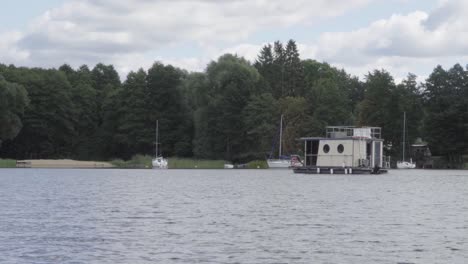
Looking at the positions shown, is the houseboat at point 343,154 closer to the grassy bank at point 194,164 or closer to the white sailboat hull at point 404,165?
the grassy bank at point 194,164

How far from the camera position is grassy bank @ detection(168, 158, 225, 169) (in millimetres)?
129875

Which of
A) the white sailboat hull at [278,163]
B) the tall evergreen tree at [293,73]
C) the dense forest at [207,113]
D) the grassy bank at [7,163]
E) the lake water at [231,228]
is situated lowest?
the lake water at [231,228]

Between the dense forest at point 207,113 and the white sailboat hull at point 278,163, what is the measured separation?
2859mm

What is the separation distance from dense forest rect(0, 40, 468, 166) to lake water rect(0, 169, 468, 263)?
7262 cm

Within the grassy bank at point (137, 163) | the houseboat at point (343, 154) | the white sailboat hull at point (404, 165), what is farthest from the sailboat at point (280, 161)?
the houseboat at point (343, 154)

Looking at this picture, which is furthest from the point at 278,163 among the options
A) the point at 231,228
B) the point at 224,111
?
the point at 231,228

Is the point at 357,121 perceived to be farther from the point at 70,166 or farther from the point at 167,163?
the point at 70,166

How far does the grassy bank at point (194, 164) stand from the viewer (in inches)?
5113

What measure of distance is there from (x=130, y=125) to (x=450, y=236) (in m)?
111

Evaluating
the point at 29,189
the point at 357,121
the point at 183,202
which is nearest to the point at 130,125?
the point at 357,121

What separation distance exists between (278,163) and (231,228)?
93081mm

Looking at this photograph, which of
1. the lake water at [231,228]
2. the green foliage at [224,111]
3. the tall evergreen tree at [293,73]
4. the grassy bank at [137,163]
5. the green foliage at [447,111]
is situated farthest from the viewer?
the tall evergreen tree at [293,73]

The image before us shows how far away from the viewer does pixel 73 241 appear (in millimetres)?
30547

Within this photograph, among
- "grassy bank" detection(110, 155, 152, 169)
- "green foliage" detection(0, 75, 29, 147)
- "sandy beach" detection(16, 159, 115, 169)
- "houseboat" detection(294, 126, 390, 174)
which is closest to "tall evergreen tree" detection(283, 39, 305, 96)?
"grassy bank" detection(110, 155, 152, 169)
